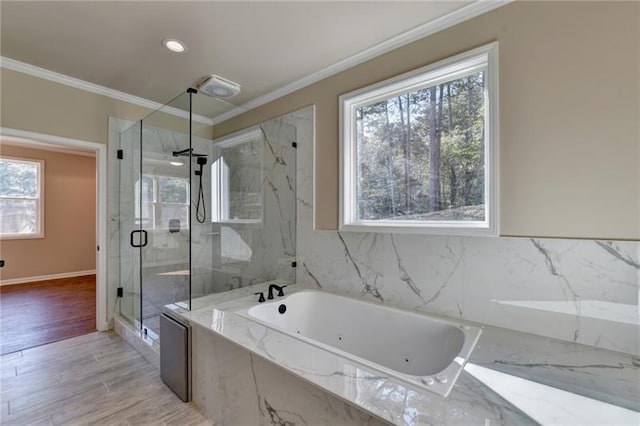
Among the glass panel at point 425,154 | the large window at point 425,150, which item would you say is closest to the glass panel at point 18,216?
the large window at point 425,150

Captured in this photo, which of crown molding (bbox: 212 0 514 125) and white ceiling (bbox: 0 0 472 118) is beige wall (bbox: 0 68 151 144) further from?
crown molding (bbox: 212 0 514 125)

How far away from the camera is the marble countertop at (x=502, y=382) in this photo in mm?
981

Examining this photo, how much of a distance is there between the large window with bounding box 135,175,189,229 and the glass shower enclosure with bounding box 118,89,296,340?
1cm

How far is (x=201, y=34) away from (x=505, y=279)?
2.63m

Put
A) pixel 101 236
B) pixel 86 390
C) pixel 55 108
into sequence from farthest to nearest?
pixel 101 236 → pixel 55 108 → pixel 86 390

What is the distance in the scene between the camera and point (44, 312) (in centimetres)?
351

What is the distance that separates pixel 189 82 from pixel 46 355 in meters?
2.79

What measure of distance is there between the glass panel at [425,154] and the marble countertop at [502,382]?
0.82m

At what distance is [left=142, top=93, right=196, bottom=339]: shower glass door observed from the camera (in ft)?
9.57

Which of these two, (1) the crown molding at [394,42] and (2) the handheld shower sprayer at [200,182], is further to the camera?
(2) the handheld shower sprayer at [200,182]

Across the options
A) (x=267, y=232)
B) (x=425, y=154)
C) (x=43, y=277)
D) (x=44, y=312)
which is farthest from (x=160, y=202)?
(x=43, y=277)

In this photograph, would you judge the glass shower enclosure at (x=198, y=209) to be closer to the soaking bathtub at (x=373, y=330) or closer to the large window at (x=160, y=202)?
the large window at (x=160, y=202)

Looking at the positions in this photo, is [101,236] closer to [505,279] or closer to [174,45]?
[174,45]

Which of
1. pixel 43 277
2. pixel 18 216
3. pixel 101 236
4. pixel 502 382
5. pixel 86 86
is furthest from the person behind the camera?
pixel 43 277
